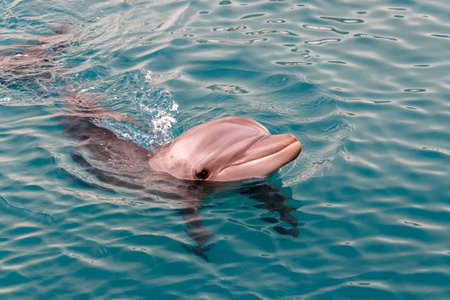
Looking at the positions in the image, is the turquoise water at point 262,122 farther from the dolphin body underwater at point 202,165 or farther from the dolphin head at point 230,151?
the dolphin head at point 230,151

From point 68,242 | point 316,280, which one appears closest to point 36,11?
point 68,242

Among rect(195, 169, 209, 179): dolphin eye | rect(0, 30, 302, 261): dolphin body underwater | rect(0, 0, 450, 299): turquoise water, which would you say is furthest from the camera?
rect(195, 169, 209, 179): dolphin eye

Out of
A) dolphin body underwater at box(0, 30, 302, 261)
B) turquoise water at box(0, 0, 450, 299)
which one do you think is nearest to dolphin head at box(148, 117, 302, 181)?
dolphin body underwater at box(0, 30, 302, 261)

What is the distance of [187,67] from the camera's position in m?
11.6

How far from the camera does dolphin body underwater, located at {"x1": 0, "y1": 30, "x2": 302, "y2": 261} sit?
23.5 feet

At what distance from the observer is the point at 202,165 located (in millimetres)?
7488

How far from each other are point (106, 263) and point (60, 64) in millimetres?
6481

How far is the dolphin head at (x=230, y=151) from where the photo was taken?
721cm

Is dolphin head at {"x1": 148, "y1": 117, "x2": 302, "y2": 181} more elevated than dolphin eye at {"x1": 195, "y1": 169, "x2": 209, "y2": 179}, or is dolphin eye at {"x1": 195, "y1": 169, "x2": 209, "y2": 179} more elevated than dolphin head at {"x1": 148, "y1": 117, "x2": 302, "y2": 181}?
dolphin head at {"x1": 148, "y1": 117, "x2": 302, "y2": 181}

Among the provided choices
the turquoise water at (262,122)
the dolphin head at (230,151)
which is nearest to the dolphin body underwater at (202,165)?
the dolphin head at (230,151)

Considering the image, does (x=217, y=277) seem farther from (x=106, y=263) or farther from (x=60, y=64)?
(x=60, y=64)

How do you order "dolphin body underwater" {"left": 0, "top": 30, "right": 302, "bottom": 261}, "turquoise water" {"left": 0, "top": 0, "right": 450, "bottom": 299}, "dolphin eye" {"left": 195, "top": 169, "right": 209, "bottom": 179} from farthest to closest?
"dolphin eye" {"left": 195, "top": 169, "right": 209, "bottom": 179} → "dolphin body underwater" {"left": 0, "top": 30, "right": 302, "bottom": 261} → "turquoise water" {"left": 0, "top": 0, "right": 450, "bottom": 299}

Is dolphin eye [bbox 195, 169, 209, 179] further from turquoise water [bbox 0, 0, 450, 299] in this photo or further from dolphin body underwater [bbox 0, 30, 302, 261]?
turquoise water [bbox 0, 0, 450, 299]

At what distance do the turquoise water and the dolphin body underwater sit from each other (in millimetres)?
143
